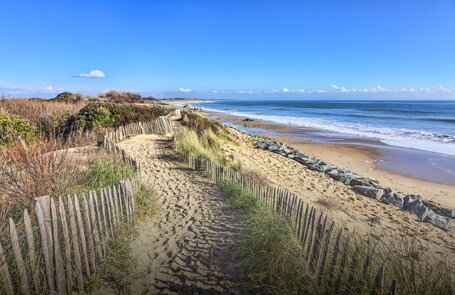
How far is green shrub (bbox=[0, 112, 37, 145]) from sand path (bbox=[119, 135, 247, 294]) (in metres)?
5.32

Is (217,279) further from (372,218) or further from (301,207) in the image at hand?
(372,218)

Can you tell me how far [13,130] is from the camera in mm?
11445

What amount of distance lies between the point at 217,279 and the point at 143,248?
58.9 inches

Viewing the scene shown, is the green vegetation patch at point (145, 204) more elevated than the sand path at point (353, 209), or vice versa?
the green vegetation patch at point (145, 204)

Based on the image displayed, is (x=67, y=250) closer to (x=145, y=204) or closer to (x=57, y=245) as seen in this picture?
(x=57, y=245)

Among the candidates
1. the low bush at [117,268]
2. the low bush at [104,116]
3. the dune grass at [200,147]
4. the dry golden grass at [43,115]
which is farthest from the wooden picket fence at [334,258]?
the dry golden grass at [43,115]

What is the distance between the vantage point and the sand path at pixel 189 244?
4.40 metres

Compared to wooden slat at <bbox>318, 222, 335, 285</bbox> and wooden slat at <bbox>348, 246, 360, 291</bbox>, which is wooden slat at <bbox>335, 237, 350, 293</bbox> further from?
wooden slat at <bbox>318, 222, 335, 285</bbox>

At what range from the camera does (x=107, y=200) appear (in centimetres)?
472

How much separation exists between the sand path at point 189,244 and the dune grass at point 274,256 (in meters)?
0.24

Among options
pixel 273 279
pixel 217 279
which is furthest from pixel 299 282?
pixel 217 279

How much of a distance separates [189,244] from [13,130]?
9364 millimetres

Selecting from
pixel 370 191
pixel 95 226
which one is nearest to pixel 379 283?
pixel 95 226

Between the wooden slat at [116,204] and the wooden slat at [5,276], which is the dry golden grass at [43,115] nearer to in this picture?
the wooden slat at [116,204]
